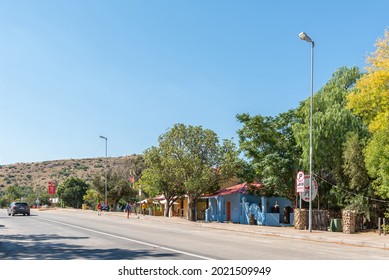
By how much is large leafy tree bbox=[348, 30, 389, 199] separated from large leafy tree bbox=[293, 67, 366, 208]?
2630mm

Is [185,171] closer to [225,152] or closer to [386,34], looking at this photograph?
[225,152]

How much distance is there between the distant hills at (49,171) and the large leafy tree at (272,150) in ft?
274

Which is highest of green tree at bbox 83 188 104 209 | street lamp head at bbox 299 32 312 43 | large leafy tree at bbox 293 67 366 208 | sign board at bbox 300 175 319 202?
street lamp head at bbox 299 32 312 43

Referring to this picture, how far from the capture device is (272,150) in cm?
3519

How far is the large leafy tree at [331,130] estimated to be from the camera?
1160 inches

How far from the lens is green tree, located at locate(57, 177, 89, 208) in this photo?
88.4 m

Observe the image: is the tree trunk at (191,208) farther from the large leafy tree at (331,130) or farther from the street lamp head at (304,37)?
the street lamp head at (304,37)

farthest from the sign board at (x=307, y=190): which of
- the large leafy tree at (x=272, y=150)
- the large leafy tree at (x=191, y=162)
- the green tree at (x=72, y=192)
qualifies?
the green tree at (x=72, y=192)

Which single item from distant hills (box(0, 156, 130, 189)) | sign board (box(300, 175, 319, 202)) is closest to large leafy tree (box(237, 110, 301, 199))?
sign board (box(300, 175, 319, 202))

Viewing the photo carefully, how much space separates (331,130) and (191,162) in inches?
630

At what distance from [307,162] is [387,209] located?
6.23 metres

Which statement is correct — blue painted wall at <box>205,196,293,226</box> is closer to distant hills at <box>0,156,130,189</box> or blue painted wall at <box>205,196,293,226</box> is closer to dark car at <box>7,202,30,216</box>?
dark car at <box>7,202,30,216</box>

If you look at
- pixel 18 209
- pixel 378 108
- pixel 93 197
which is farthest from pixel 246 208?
pixel 93 197
